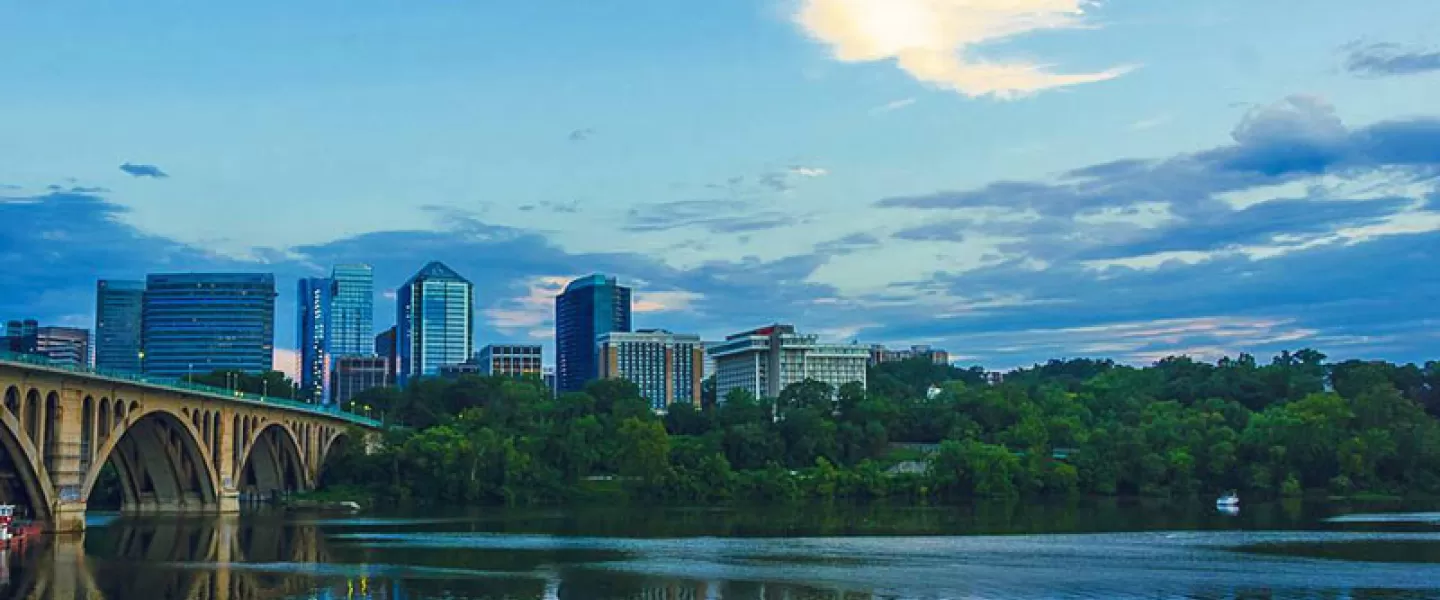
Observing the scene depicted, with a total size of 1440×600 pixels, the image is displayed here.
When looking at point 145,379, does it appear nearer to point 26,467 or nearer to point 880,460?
point 26,467

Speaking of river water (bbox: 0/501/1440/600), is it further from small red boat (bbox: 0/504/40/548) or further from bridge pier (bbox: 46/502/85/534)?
small red boat (bbox: 0/504/40/548)

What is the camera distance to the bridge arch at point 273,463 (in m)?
140

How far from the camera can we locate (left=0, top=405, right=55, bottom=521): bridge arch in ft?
246

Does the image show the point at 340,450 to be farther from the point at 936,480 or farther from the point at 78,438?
the point at 78,438

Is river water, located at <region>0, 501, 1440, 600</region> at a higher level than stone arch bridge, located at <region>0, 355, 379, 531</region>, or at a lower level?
lower

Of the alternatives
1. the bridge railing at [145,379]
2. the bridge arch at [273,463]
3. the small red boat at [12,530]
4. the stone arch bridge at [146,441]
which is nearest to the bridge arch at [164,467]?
the stone arch bridge at [146,441]

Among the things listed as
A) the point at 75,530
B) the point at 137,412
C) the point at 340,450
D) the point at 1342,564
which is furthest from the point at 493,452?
the point at 1342,564

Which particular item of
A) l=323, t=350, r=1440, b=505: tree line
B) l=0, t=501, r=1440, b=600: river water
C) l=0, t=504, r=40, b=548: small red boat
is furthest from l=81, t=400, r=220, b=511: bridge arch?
l=323, t=350, r=1440, b=505: tree line

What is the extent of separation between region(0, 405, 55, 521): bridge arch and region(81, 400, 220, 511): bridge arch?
23.9 m

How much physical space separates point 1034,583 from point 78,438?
182 feet

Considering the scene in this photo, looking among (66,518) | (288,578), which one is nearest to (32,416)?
(66,518)

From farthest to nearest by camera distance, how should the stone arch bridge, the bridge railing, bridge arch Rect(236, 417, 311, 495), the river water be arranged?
bridge arch Rect(236, 417, 311, 495), the stone arch bridge, the bridge railing, the river water

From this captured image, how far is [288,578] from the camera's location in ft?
200

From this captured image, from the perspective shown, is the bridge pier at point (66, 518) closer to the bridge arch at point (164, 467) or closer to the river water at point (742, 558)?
the river water at point (742, 558)
